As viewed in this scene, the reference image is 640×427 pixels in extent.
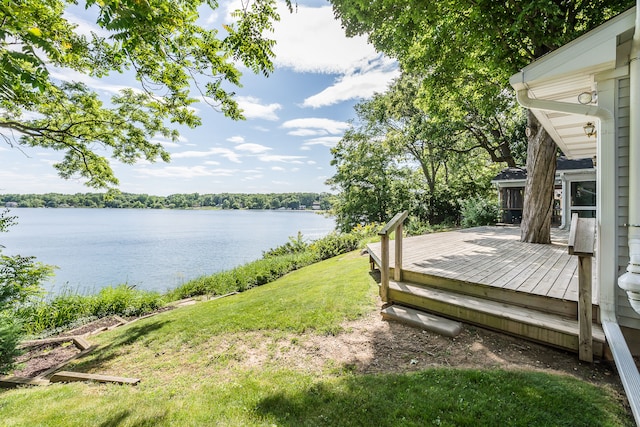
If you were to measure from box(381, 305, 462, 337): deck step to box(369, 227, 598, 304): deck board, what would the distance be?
62 cm

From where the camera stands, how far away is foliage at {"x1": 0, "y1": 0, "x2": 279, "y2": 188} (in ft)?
8.04

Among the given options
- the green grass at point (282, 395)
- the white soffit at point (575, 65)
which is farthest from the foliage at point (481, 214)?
the green grass at point (282, 395)

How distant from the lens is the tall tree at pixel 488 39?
16.2ft

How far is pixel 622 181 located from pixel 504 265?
2.17 meters

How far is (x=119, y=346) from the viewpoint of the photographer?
4.34 metres

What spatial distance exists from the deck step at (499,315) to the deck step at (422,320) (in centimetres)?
10

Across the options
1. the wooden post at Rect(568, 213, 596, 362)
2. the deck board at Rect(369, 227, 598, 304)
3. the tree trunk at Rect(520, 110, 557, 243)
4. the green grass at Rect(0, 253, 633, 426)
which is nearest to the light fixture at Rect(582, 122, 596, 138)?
the tree trunk at Rect(520, 110, 557, 243)

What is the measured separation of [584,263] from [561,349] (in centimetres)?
93

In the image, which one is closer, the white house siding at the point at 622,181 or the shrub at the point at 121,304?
the white house siding at the point at 622,181

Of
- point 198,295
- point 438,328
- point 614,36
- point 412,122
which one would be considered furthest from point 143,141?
point 412,122

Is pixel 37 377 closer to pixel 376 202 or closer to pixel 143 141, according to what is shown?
pixel 143 141

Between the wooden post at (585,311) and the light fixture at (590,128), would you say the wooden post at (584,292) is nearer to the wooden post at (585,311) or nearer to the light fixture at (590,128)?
the wooden post at (585,311)

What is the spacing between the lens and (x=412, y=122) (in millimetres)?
15836

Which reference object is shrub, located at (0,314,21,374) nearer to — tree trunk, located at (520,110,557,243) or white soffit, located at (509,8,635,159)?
white soffit, located at (509,8,635,159)
